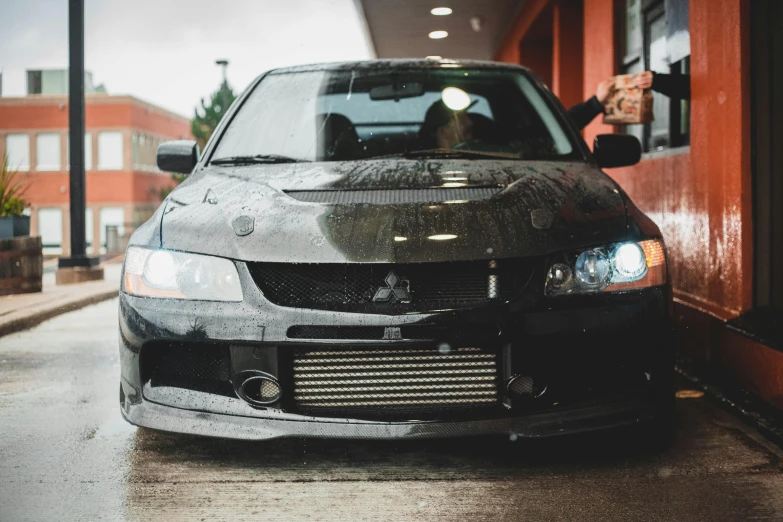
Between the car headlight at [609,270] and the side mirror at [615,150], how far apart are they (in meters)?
1.04

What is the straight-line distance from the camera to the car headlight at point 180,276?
3.19m

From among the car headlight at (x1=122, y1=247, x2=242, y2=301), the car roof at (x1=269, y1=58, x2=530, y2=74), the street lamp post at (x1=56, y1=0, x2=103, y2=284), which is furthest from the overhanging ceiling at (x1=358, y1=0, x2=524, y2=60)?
the car headlight at (x1=122, y1=247, x2=242, y2=301)

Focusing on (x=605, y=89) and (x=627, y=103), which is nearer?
(x=627, y=103)

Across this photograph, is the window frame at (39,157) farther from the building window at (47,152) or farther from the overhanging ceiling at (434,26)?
the overhanging ceiling at (434,26)

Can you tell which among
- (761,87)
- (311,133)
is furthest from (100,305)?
(761,87)

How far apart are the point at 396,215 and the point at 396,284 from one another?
273 mm

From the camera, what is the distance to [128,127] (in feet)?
A: 167

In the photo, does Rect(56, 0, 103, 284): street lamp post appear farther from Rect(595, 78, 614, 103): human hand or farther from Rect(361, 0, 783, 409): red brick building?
Rect(595, 78, 614, 103): human hand

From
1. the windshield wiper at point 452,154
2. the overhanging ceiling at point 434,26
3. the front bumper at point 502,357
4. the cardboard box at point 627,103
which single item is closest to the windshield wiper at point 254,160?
the windshield wiper at point 452,154

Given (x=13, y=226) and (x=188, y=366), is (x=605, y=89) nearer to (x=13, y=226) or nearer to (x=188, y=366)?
(x=188, y=366)

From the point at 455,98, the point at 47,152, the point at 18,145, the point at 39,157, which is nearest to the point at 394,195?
the point at 455,98

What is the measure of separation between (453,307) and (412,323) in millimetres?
143

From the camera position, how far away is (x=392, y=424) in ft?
10.2

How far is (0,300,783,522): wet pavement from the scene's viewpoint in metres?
2.90
